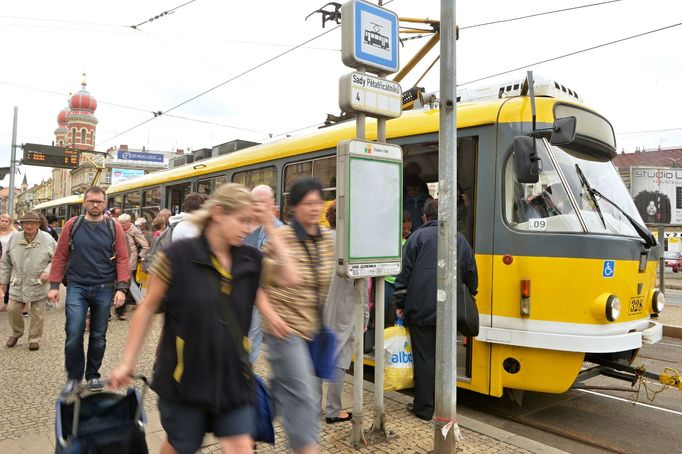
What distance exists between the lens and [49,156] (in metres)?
31.0

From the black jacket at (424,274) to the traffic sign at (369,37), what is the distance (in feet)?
4.89

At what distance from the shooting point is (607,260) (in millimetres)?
4512

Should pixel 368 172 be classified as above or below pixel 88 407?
above

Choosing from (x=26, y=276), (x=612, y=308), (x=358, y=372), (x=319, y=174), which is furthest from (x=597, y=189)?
(x=26, y=276)

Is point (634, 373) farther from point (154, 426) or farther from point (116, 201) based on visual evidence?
point (116, 201)

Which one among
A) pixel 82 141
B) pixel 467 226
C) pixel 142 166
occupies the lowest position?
pixel 467 226

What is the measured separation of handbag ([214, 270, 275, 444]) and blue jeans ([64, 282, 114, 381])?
2.52 meters

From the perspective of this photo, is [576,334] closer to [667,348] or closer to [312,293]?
[312,293]

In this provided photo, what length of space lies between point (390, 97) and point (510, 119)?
4.54ft

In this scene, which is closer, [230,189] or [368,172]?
[230,189]

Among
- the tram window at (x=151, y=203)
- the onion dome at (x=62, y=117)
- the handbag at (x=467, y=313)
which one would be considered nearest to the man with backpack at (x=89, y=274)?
the handbag at (x=467, y=313)

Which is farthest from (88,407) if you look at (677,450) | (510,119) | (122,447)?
(677,450)

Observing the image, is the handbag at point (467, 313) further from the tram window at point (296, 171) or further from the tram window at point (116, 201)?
the tram window at point (116, 201)

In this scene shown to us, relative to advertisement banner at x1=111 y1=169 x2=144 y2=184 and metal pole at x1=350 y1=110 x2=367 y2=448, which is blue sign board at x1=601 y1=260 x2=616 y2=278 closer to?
metal pole at x1=350 y1=110 x2=367 y2=448
